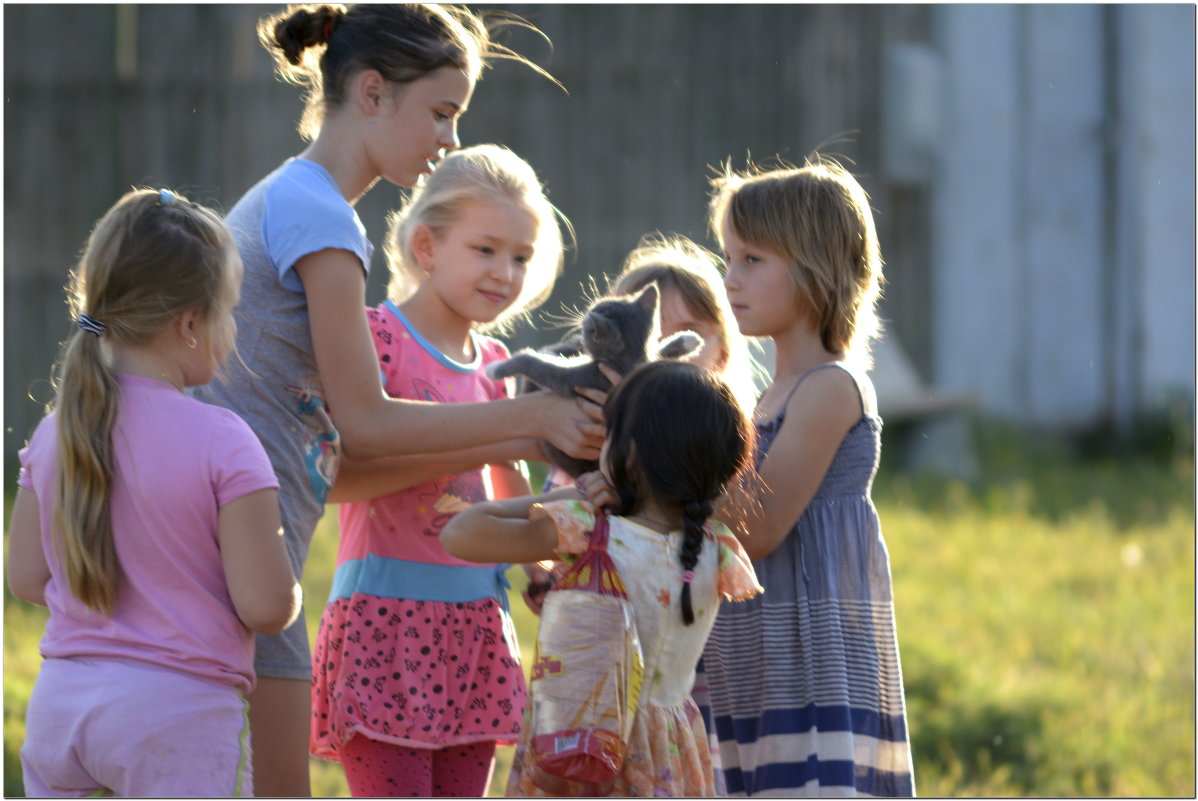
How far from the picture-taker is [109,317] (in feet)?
7.83

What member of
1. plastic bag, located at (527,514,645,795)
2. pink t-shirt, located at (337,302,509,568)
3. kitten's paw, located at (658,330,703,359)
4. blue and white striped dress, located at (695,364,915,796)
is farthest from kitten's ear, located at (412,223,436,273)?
plastic bag, located at (527,514,645,795)

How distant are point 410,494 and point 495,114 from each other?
706cm

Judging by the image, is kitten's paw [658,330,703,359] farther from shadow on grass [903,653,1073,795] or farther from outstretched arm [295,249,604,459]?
shadow on grass [903,653,1073,795]

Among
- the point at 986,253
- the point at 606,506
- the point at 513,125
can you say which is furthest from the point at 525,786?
the point at 986,253

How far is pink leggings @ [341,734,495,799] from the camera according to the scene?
2918 millimetres

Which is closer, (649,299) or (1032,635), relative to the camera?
(649,299)

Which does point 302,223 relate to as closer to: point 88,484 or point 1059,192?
point 88,484

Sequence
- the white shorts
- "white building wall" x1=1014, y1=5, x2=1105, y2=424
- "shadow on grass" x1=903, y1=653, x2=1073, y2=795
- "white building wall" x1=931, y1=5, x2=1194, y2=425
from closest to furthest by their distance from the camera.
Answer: the white shorts
"shadow on grass" x1=903, y1=653, x2=1073, y2=795
"white building wall" x1=931, y1=5, x2=1194, y2=425
"white building wall" x1=1014, y1=5, x2=1105, y2=424

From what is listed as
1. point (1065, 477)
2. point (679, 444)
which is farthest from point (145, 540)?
point (1065, 477)

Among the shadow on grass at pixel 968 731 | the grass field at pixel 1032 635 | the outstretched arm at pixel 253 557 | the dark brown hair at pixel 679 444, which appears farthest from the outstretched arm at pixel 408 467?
the shadow on grass at pixel 968 731

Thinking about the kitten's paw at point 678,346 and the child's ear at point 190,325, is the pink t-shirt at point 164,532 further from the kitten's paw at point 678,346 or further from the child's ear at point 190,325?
the kitten's paw at point 678,346

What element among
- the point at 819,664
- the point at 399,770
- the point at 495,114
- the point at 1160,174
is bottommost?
the point at 399,770

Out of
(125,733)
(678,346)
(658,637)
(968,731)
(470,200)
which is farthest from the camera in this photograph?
(968,731)

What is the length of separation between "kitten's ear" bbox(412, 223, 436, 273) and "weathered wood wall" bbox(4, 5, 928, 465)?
6157 millimetres
